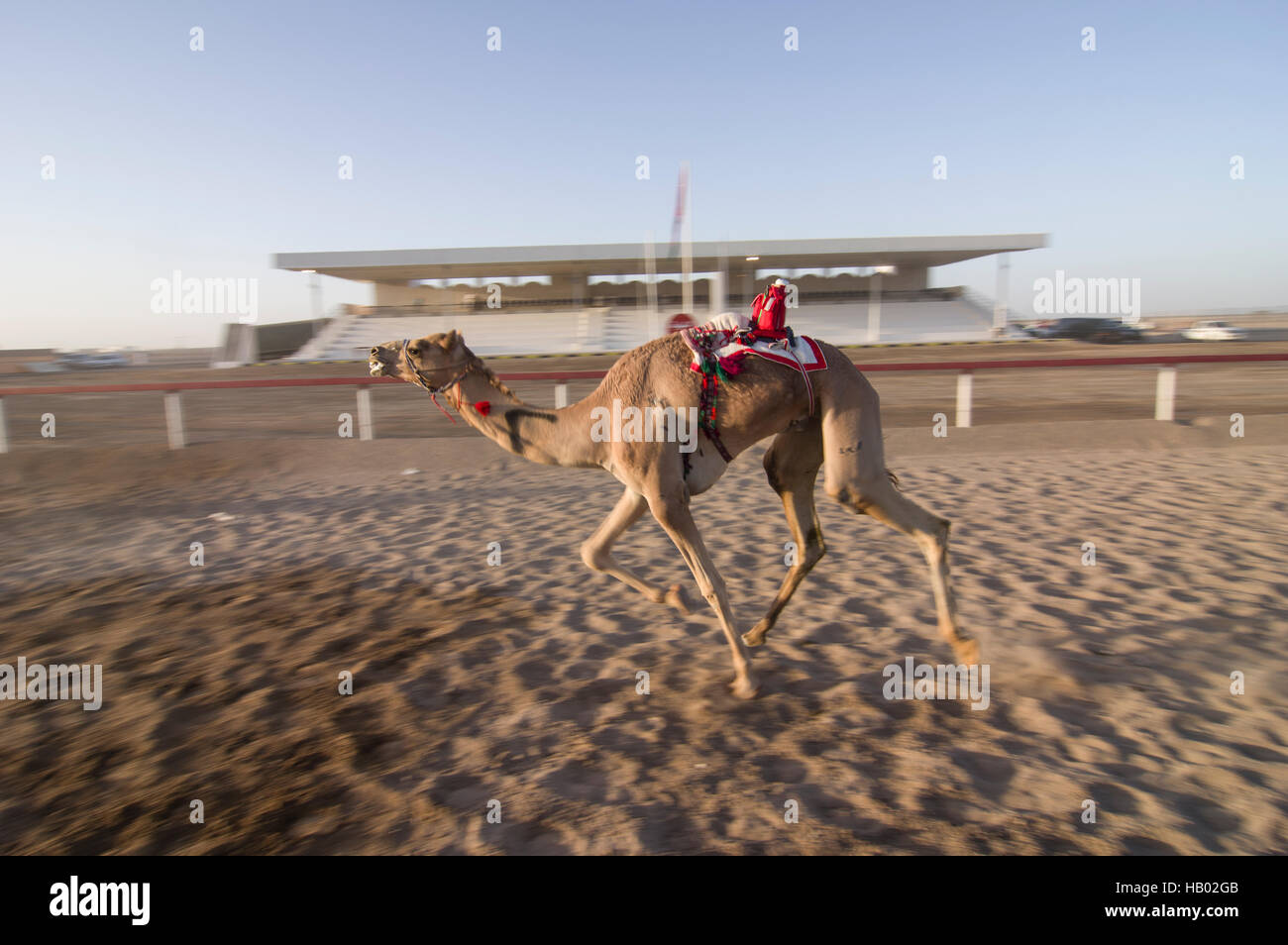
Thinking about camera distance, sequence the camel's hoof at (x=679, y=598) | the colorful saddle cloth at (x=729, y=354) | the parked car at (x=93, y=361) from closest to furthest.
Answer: the colorful saddle cloth at (x=729, y=354) → the camel's hoof at (x=679, y=598) → the parked car at (x=93, y=361)

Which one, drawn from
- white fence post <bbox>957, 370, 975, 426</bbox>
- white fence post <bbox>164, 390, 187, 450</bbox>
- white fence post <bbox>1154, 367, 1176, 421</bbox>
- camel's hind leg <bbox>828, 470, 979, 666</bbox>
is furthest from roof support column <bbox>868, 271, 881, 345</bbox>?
camel's hind leg <bbox>828, 470, 979, 666</bbox>

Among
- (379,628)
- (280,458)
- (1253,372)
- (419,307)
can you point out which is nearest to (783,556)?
(379,628)

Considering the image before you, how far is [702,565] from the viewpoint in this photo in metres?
3.95

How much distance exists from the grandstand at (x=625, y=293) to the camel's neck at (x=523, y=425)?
31983mm

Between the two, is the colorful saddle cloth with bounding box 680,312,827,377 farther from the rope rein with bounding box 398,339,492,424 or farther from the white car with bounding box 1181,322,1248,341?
the white car with bounding box 1181,322,1248,341

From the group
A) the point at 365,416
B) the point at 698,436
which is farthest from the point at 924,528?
the point at 365,416

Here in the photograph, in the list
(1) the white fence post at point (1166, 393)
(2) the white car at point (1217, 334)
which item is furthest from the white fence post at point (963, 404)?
(2) the white car at point (1217, 334)

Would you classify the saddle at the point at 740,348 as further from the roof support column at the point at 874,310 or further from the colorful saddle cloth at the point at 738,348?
the roof support column at the point at 874,310

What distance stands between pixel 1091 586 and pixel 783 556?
7.36 feet

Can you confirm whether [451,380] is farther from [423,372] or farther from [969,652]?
[969,652]

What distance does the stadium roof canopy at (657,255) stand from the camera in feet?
129

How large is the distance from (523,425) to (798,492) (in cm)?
166
